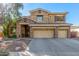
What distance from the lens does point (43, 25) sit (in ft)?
24.7

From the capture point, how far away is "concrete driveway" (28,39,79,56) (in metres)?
7.47

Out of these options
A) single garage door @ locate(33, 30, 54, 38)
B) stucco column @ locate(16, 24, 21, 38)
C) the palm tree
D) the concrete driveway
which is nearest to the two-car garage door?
single garage door @ locate(33, 30, 54, 38)

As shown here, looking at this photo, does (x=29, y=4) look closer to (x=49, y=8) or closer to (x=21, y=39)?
(x=49, y=8)

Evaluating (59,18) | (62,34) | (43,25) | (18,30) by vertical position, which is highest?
(59,18)

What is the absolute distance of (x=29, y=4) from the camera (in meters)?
7.32

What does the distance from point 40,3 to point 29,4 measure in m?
0.31

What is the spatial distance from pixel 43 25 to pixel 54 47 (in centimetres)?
70

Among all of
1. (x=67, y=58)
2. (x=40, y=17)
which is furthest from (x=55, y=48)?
(x=40, y=17)

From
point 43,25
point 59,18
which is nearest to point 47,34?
Result: point 43,25

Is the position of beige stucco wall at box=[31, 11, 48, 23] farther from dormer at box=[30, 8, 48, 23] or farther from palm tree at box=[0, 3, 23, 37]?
palm tree at box=[0, 3, 23, 37]

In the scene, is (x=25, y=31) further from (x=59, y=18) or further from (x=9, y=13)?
(x=59, y=18)

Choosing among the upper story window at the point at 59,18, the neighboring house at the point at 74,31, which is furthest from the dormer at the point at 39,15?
the neighboring house at the point at 74,31

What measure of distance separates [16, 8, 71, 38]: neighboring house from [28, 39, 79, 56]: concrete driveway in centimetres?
15

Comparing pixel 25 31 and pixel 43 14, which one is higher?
pixel 43 14
